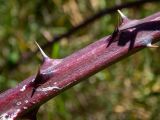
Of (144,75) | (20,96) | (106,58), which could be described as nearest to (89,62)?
(106,58)

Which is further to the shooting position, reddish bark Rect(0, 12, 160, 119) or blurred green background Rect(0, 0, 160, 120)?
blurred green background Rect(0, 0, 160, 120)

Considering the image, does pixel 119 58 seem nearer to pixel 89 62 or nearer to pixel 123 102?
pixel 89 62

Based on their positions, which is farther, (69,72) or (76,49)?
(76,49)

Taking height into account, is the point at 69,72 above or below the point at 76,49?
above

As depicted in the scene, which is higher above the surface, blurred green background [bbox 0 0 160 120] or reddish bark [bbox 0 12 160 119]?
reddish bark [bbox 0 12 160 119]

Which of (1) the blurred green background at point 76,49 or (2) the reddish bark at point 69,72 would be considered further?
(1) the blurred green background at point 76,49
